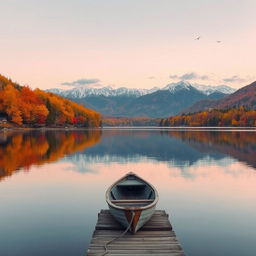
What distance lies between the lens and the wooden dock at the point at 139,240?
53.1 feet

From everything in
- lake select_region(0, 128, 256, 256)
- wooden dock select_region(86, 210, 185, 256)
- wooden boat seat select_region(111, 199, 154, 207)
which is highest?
wooden boat seat select_region(111, 199, 154, 207)

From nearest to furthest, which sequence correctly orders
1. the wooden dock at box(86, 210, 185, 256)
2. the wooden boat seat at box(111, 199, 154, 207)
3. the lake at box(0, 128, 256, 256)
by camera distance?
the wooden dock at box(86, 210, 185, 256)
the lake at box(0, 128, 256, 256)
the wooden boat seat at box(111, 199, 154, 207)

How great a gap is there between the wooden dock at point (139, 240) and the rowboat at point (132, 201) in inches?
25.2

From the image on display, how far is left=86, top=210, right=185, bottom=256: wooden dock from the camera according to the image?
53.1 ft

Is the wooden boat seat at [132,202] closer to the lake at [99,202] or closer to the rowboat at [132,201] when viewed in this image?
the rowboat at [132,201]

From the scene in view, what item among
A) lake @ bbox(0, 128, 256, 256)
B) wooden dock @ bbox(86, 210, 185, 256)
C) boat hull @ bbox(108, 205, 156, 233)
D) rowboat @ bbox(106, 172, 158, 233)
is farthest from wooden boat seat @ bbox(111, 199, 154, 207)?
lake @ bbox(0, 128, 256, 256)

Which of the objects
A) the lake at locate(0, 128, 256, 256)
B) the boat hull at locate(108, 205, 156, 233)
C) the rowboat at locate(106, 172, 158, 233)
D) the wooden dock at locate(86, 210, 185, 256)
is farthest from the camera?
the lake at locate(0, 128, 256, 256)

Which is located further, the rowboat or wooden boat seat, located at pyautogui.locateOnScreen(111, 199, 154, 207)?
wooden boat seat, located at pyautogui.locateOnScreen(111, 199, 154, 207)

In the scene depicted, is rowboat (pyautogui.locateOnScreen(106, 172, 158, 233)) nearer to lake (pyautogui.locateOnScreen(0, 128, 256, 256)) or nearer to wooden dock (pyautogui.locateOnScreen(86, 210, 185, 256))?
wooden dock (pyautogui.locateOnScreen(86, 210, 185, 256))

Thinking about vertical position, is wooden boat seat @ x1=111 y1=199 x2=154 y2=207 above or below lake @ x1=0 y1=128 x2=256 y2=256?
above

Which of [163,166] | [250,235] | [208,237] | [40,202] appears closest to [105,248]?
[208,237]

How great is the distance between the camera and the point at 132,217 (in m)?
17.7

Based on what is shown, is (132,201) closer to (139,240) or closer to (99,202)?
(139,240)

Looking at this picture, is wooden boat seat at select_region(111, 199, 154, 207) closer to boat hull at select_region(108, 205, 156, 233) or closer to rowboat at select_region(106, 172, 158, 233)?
rowboat at select_region(106, 172, 158, 233)
